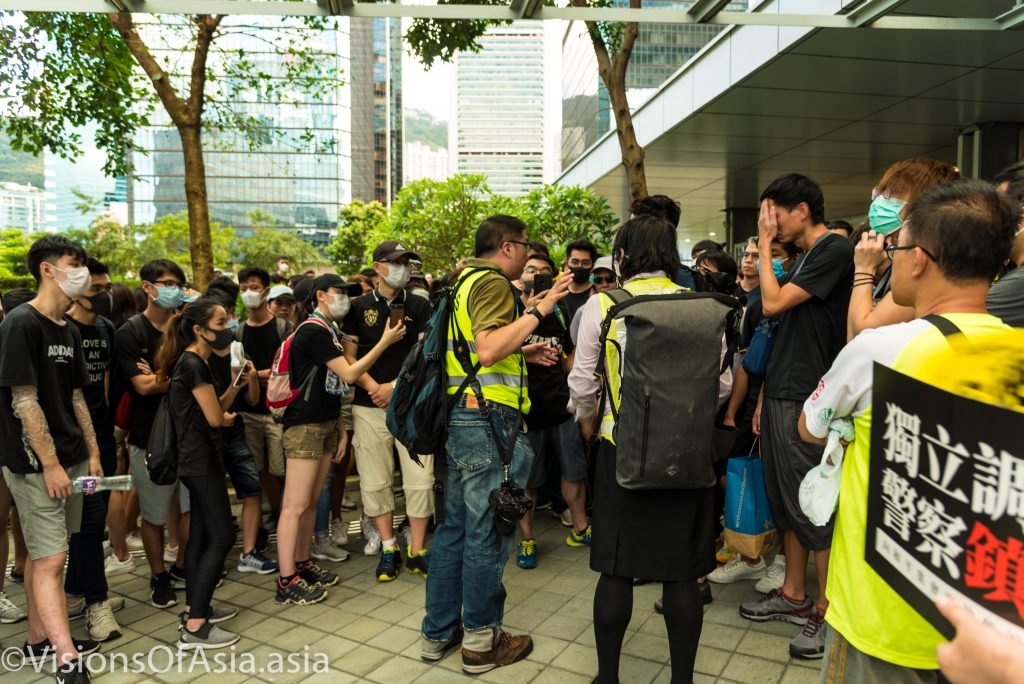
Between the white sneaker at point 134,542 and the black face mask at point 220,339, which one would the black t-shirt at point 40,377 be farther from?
the white sneaker at point 134,542

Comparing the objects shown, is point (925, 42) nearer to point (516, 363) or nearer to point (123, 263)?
point (516, 363)

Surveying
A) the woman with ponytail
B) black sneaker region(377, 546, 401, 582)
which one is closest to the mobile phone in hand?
the woman with ponytail

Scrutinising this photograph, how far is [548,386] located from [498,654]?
1.69m

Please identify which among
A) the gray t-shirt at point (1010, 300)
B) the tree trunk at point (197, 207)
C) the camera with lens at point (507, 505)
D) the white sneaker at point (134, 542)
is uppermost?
the tree trunk at point (197, 207)

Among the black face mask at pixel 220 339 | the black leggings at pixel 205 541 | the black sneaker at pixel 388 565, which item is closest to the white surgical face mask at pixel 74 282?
the black face mask at pixel 220 339

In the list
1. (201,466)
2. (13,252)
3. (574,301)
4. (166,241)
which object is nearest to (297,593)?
(201,466)

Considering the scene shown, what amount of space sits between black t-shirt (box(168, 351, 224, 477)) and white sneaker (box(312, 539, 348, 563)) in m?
1.40

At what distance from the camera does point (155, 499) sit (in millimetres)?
4273

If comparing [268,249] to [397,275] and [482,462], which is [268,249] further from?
[482,462]

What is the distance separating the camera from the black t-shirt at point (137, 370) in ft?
14.1

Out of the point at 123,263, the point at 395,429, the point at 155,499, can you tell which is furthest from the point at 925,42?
the point at 123,263

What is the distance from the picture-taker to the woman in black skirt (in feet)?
8.78

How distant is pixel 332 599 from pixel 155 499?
1329 mm

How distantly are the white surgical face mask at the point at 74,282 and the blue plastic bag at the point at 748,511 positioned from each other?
11.7 feet
